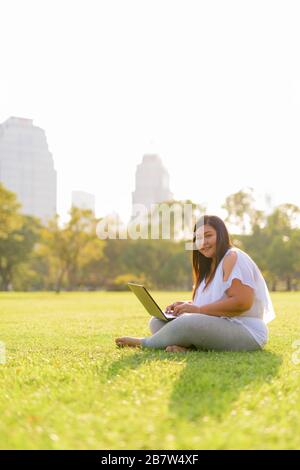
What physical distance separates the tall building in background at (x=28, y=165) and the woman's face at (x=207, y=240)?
8087cm

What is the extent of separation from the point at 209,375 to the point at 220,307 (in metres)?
1.16

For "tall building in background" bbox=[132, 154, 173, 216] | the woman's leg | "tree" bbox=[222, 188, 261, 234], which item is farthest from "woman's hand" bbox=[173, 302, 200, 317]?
"tall building in background" bbox=[132, 154, 173, 216]

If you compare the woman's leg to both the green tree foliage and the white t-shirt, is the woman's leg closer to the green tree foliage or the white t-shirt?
the white t-shirt

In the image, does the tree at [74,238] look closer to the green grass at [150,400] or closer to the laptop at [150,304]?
the laptop at [150,304]

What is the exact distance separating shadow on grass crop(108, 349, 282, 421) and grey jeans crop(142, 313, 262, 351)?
4.0 inches

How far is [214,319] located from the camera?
4.73 m

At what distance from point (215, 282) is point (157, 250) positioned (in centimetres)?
4591

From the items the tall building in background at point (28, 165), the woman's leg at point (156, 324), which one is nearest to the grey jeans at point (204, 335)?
the woman's leg at point (156, 324)

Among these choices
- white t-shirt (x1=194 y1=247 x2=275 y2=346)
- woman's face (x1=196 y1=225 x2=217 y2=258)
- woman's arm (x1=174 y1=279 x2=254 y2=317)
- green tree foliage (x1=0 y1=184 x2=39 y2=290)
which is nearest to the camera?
woman's arm (x1=174 y1=279 x2=254 y2=317)

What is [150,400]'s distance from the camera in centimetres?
291

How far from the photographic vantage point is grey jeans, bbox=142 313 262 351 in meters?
4.73

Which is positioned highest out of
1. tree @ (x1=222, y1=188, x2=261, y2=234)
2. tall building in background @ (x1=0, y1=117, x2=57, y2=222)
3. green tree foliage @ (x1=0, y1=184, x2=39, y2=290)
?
tall building in background @ (x1=0, y1=117, x2=57, y2=222)

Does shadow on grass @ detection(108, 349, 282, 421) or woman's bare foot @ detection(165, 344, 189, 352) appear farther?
woman's bare foot @ detection(165, 344, 189, 352)
